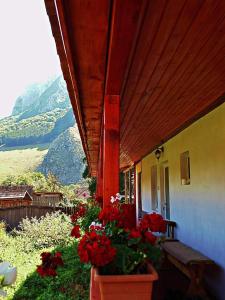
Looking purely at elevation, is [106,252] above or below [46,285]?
above

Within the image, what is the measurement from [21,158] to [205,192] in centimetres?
5383

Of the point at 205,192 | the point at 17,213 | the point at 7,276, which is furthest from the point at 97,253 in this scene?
the point at 17,213

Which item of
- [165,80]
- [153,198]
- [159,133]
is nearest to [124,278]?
[165,80]

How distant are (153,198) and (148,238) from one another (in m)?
6.34

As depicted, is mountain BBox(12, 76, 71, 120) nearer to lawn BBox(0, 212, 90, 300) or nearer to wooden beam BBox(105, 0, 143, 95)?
lawn BBox(0, 212, 90, 300)

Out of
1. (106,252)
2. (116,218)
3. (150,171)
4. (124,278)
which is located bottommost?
(124,278)

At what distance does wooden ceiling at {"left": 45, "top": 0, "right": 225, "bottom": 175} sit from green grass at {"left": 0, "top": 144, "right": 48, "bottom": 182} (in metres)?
46.7

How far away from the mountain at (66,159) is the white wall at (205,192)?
141 ft

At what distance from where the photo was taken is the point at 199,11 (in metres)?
1.78

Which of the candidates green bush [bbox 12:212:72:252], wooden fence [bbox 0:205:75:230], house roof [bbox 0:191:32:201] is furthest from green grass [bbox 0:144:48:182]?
green bush [bbox 12:212:72:252]

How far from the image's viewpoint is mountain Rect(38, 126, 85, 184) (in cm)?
4855

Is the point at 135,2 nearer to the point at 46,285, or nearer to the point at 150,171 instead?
the point at 46,285

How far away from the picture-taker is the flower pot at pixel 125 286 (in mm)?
1580

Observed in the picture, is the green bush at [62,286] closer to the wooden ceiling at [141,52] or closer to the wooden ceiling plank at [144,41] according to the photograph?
the wooden ceiling at [141,52]
